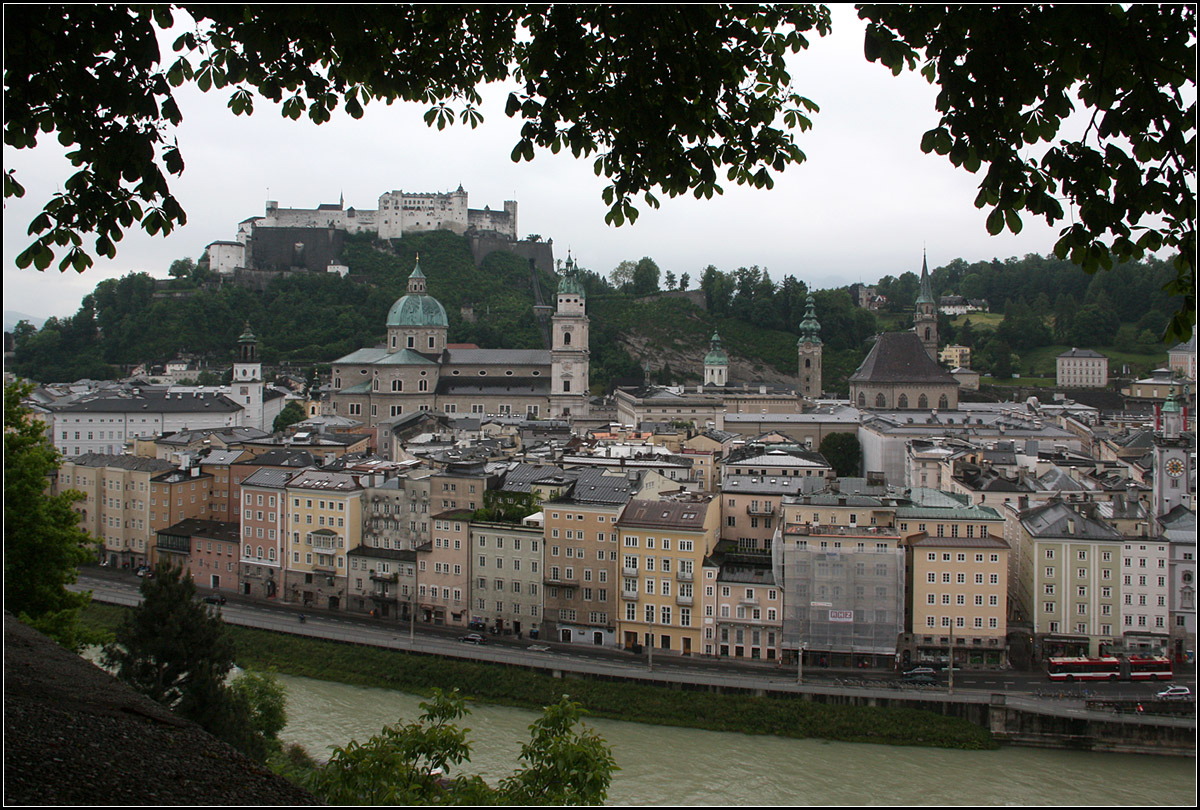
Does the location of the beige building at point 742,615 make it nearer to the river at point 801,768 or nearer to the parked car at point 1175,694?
the river at point 801,768

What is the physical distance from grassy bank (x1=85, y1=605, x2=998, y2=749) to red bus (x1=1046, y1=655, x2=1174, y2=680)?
298cm

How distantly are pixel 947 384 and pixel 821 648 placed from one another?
27.8m

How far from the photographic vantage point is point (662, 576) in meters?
18.9

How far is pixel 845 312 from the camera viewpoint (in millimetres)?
61844

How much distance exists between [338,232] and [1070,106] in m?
70.1

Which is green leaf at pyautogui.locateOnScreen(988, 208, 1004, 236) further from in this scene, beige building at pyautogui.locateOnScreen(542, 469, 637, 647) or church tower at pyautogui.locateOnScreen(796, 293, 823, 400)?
church tower at pyautogui.locateOnScreen(796, 293, 823, 400)

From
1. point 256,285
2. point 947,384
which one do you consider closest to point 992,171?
point 947,384

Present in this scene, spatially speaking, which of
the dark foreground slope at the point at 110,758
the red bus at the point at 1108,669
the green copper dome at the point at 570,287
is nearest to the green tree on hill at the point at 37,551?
the dark foreground slope at the point at 110,758

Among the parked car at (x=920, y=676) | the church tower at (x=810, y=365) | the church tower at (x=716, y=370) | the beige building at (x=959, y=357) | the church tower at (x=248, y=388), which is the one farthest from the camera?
the beige building at (x=959, y=357)

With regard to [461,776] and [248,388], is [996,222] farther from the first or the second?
[248,388]

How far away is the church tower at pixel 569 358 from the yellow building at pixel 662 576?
2532 cm

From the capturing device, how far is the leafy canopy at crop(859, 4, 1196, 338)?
10.0ft

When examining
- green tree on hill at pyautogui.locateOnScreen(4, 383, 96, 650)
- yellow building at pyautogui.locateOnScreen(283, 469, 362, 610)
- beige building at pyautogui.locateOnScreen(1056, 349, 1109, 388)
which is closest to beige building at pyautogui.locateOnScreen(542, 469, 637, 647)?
yellow building at pyautogui.locateOnScreen(283, 469, 362, 610)

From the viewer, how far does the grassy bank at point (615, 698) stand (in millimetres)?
15641
